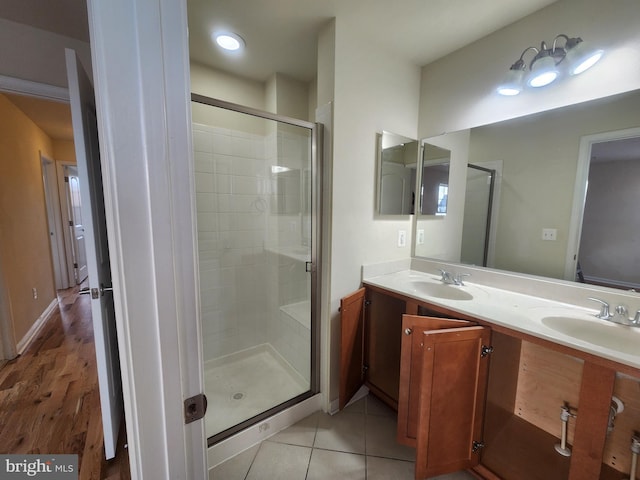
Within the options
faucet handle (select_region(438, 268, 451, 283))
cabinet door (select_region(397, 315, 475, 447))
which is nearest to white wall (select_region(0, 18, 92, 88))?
cabinet door (select_region(397, 315, 475, 447))

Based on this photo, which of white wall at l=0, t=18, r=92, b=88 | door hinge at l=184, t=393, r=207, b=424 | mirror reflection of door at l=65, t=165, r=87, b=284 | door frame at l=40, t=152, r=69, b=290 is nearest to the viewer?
door hinge at l=184, t=393, r=207, b=424

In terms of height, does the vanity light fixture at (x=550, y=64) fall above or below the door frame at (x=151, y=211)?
above

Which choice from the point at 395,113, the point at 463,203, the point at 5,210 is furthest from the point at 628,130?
the point at 5,210

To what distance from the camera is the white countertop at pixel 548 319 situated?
101 centimetres

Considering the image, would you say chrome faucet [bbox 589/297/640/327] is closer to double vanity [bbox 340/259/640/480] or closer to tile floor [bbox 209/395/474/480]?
double vanity [bbox 340/259/640/480]

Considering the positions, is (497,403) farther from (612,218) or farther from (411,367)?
(612,218)

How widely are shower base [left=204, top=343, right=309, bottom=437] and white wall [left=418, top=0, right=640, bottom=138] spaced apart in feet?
7.29

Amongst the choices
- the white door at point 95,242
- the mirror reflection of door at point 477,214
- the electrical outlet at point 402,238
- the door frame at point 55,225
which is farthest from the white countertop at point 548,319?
the door frame at point 55,225

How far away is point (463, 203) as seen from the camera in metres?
1.90

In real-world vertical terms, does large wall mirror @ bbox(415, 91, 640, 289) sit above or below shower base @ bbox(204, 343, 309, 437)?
above

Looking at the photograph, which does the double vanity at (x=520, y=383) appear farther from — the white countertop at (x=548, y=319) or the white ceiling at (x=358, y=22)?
the white ceiling at (x=358, y=22)

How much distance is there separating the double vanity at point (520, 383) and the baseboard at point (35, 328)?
3.06 metres

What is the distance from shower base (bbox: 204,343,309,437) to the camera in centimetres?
170

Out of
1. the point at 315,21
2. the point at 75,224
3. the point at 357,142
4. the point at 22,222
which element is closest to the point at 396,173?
the point at 357,142
